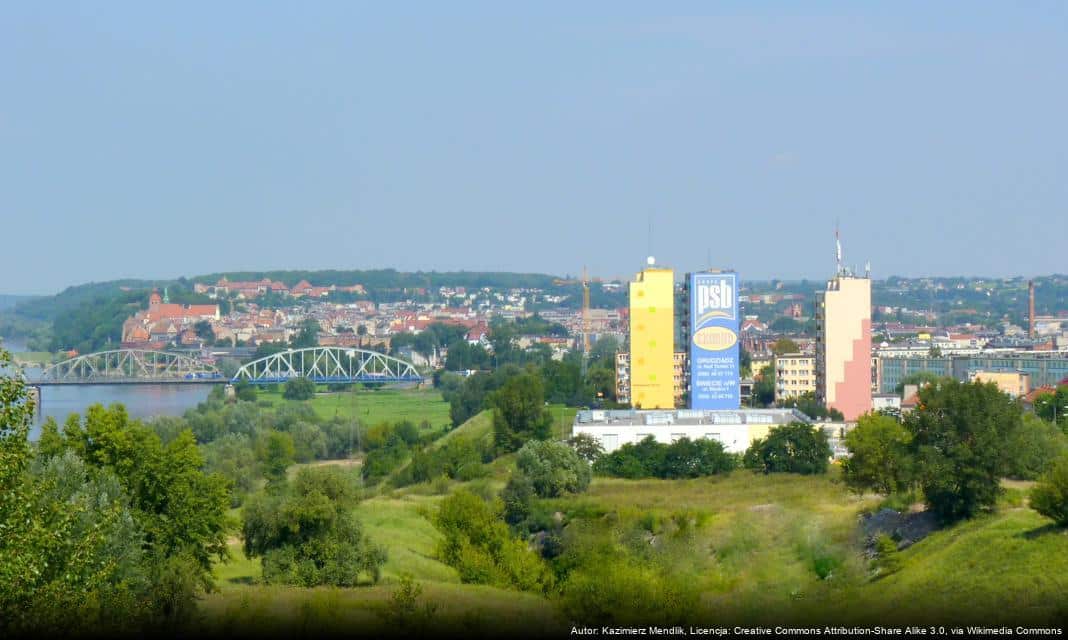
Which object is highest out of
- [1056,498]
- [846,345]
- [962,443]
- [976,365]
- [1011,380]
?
[846,345]

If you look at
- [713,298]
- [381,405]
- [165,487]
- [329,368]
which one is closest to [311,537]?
[165,487]

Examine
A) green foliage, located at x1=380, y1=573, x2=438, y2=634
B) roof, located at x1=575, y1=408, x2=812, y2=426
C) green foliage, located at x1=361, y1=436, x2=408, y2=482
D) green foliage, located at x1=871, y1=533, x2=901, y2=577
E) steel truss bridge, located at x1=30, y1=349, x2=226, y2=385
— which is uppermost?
green foliage, located at x1=380, y1=573, x2=438, y2=634

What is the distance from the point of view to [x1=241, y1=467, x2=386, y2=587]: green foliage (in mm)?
18547

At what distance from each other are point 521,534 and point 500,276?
170 m

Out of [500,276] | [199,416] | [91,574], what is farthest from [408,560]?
[500,276]

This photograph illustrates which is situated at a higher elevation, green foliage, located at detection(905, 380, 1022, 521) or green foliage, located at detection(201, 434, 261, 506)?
green foliage, located at detection(905, 380, 1022, 521)

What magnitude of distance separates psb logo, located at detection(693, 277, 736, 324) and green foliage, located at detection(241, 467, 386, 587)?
2245cm

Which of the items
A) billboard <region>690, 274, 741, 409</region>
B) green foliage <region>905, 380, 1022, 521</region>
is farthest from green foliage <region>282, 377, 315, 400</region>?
green foliage <region>905, 380, 1022, 521</region>

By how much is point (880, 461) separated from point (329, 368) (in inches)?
2652

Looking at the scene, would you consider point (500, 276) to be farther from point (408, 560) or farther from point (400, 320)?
point (408, 560)

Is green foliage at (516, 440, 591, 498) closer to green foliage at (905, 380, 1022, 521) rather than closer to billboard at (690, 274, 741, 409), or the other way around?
green foliage at (905, 380, 1022, 521)

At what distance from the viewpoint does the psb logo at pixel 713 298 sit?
4050cm

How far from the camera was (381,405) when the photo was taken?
64.8 metres

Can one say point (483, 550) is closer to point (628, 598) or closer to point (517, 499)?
point (517, 499)
